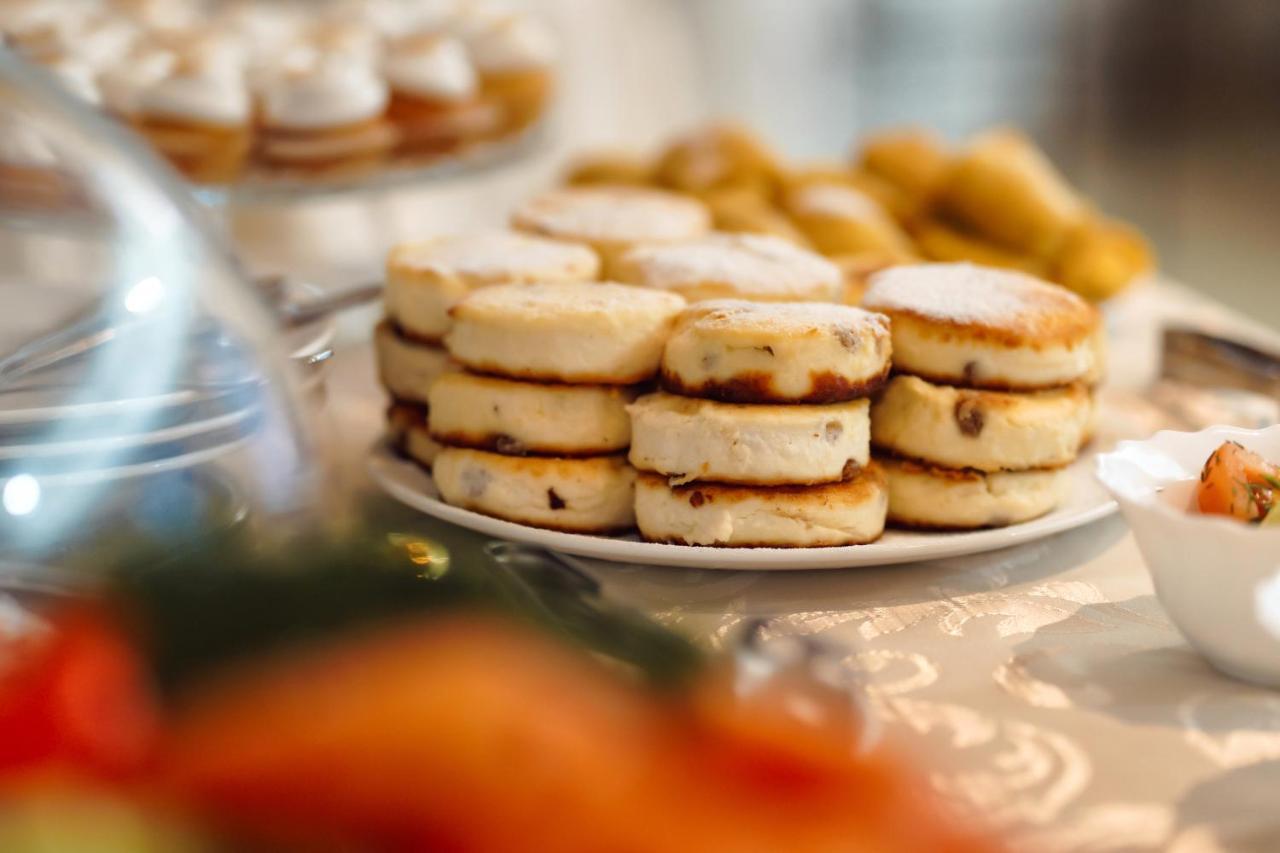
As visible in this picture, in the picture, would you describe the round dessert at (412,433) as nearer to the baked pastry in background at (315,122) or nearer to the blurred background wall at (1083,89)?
the baked pastry in background at (315,122)

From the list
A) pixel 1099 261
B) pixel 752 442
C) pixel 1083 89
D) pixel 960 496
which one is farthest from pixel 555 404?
pixel 1083 89

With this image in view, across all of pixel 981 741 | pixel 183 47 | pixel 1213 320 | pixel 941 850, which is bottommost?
pixel 1213 320

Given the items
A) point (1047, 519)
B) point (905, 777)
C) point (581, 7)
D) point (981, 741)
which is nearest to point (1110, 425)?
point (1047, 519)

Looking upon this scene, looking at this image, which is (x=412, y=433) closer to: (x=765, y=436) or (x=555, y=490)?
(x=555, y=490)

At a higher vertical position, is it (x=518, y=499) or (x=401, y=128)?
(x=401, y=128)

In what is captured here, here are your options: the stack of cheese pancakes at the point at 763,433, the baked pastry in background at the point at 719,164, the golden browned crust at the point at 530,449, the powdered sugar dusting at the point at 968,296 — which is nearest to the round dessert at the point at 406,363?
the golden browned crust at the point at 530,449

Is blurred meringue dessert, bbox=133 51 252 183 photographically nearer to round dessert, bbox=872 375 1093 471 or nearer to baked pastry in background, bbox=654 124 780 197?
baked pastry in background, bbox=654 124 780 197

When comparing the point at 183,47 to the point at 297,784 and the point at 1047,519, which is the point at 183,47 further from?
the point at 297,784
